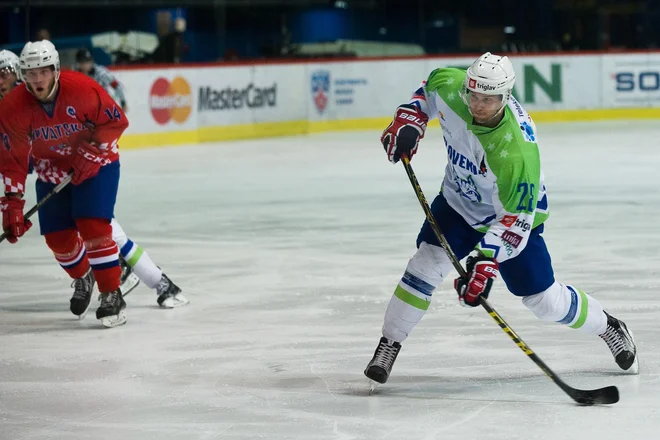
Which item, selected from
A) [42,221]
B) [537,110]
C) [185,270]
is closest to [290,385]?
[42,221]

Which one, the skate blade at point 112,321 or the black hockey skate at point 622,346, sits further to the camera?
the skate blade at point 112,321

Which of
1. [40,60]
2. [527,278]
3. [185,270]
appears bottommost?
[185,270]

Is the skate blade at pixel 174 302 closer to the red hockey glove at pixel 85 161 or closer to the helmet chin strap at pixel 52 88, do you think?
the red hockey glove at pixel 85 161

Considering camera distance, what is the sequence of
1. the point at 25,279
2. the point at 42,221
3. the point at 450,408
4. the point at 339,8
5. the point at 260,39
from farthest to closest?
the point at 339,8
the point at 260,39
the point at 25,279
the point at 42,221
the point at 450,408

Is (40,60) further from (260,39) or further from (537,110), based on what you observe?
(260,39)

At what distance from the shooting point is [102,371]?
4.40 m

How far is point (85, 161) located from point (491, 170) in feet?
6.24


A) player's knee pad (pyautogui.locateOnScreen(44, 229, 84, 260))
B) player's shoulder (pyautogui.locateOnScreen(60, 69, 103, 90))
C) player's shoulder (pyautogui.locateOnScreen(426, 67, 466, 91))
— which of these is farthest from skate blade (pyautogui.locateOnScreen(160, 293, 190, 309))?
player's shoulder (pyautogui.locateOnScreen(426, 67, 466, 91))

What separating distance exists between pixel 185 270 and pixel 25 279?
815 millimetres

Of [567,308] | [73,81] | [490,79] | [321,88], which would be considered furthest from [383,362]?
[321,88]

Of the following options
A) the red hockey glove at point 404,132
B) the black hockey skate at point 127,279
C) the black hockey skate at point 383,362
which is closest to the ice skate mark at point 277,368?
the black hockey skate at point 383,362

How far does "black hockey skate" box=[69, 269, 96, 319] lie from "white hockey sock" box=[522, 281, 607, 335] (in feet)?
7.00

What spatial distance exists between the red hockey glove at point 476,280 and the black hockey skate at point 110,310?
6.35 ft

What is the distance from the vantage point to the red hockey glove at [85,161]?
16.2 ft
